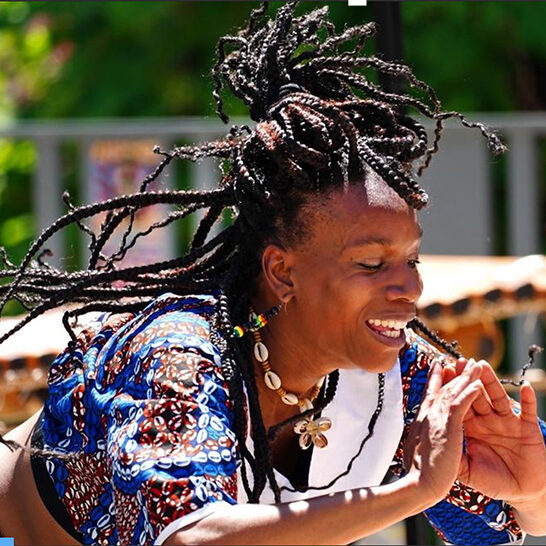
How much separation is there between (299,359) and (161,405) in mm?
405

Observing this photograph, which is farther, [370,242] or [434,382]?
[434,382]

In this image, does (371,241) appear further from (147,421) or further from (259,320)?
(147,421)

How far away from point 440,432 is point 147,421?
0.49m

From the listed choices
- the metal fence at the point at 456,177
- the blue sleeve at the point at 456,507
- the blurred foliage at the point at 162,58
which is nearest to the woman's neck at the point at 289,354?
the blue sleeve at the point at 456,507

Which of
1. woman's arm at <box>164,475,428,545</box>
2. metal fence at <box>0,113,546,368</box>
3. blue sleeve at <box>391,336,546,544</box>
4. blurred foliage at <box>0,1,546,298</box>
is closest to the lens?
woman's arm at <box>164,475,428,545</box>

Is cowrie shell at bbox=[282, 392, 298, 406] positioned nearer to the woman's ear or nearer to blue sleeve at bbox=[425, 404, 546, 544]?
the woman's ear

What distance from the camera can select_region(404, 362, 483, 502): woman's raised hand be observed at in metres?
2.27

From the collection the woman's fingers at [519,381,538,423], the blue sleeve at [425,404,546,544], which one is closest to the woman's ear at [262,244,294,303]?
the woman's fingers at [519,381,538,423]

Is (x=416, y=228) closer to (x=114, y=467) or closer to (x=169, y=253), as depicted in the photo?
(x=114, y=467)

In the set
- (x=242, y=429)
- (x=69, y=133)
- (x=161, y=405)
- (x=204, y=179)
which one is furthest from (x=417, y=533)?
(x=69, y=133)

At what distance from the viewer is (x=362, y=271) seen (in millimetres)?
2383

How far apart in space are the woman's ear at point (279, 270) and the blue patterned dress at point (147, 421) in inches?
4.5

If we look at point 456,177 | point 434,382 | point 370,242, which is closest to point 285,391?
point 434,382

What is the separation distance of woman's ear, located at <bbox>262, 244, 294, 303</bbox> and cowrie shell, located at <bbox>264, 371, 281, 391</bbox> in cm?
16
